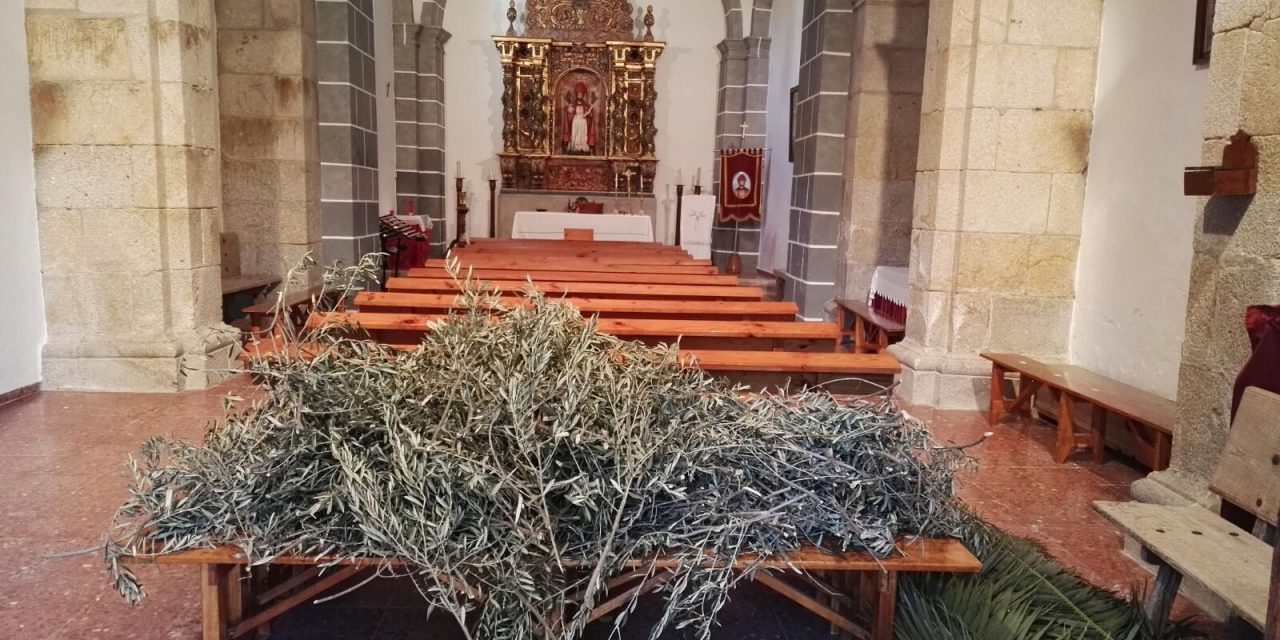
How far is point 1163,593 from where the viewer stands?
2.02 metres

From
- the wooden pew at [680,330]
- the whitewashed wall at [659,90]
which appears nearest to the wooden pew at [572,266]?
the wooden pew at [680,330]

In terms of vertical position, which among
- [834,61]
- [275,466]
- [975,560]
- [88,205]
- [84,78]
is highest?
[834,61]

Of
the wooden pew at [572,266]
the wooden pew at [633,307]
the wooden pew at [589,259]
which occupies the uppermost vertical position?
the wooden pew at [589,259]

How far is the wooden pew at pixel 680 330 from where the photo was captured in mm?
3857

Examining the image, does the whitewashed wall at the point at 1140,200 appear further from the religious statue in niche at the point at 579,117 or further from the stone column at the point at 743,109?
the religious statue in niche at the point at 579,117

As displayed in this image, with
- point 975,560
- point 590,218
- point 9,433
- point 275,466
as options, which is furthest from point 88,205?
point 590,218

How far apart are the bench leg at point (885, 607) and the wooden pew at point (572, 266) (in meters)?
3.88

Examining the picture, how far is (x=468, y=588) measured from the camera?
4.74 feet

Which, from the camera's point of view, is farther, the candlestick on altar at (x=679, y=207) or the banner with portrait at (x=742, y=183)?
the banner with portrait at (x=742, y=183)

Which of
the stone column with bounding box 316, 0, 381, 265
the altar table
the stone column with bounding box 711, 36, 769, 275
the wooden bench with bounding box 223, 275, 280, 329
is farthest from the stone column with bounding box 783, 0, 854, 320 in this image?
the wooden bench with bounding box 223, 275, 280, 329

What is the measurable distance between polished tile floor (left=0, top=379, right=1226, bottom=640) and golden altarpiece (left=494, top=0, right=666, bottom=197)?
7.24 metres

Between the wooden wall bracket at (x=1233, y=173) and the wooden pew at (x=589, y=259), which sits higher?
the wooden wall bracket at (x=1233, y=173)

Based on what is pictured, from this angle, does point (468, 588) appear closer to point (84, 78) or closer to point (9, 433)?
point (9, 433)

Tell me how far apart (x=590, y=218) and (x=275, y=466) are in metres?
8.39
